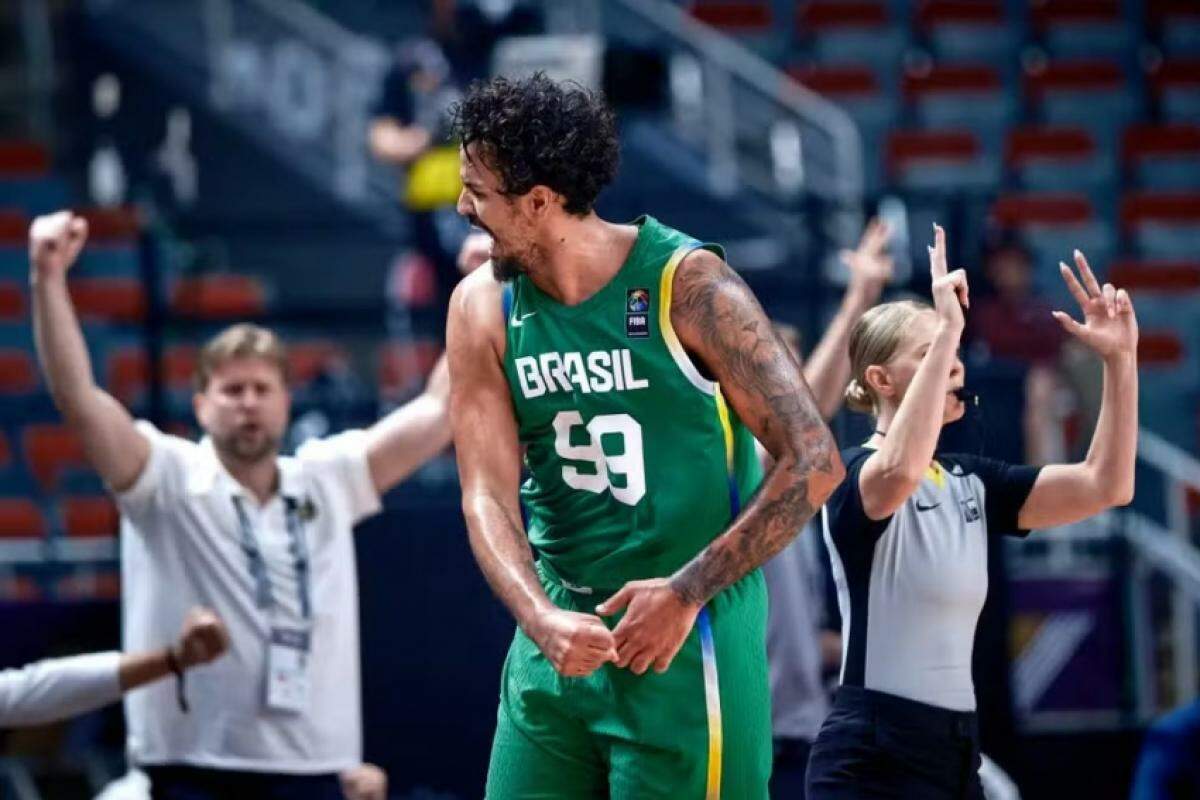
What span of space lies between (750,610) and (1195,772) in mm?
1360

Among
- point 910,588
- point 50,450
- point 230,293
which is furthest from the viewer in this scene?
point 230,293

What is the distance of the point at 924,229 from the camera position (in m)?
10.8

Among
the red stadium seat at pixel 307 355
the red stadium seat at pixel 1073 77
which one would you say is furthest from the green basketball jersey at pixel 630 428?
the red stadium seat at pixel 1073 77

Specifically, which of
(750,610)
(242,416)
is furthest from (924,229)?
(750,610)

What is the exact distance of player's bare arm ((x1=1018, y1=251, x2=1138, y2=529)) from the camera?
434cm

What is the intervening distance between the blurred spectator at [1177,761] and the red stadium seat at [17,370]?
367 inches

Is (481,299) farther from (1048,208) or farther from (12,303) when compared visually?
(1048,208)

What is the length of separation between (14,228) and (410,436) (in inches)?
342

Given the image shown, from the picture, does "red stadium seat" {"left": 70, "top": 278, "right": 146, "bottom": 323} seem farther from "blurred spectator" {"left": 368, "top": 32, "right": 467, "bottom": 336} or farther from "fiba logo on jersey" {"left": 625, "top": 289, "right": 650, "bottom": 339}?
"fiba logo on jersey" {"left": 625, "top": 289, "right": 650, "bottom": 339}

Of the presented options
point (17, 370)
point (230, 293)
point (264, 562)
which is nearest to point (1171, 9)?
point (230, 293)

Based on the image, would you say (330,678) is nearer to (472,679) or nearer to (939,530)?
(472,679)

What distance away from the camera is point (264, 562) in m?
5.45

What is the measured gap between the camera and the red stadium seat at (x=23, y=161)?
13906 mm

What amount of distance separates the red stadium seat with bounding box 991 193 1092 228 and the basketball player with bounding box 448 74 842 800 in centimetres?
1065
